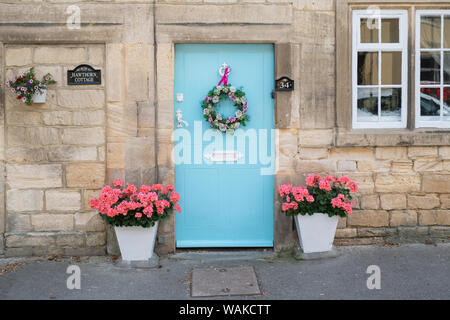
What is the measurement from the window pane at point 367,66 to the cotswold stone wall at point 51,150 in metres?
3.04

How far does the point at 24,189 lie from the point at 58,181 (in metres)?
0.40

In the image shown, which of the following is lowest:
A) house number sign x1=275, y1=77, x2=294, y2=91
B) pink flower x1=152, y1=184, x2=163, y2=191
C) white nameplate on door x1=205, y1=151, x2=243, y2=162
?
pink flower x1=152, y1=184, x2=163, y2=191

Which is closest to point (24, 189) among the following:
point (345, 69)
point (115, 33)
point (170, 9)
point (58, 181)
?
point (58, 181)

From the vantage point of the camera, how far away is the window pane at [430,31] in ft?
18.8

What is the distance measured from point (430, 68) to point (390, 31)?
667 mm

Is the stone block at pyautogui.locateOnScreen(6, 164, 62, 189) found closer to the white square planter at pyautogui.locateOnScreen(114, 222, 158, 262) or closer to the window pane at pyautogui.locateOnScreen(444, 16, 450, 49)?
the white square planter at pyautogui.locateOnScreen(114, 222, 158, 262)

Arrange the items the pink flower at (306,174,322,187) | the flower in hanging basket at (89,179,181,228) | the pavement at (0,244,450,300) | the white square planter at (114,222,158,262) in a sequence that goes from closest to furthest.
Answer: the pavement at (0,244,450,300) → the flower in hanging basket at (89,179,181,228) → the white square planter at (114,222,158,262) → the pink flower at (306,174,322,187)

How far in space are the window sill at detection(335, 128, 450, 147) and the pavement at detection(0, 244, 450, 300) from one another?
1.21 m

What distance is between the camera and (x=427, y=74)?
578cm

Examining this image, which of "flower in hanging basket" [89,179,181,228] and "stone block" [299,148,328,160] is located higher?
"stone block" [299,148,328,160]

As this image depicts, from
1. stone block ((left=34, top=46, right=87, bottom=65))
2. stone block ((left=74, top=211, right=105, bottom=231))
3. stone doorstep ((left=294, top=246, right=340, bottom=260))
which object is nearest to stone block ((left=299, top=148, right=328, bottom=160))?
stone doorstep ((left=294, top=246, right=340, bottom=260))

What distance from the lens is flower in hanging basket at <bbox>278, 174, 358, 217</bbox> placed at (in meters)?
5.15

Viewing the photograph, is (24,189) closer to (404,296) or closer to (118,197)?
(118,197)

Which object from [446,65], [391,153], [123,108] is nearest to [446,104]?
[446,65]
